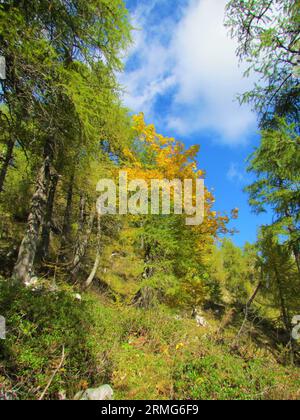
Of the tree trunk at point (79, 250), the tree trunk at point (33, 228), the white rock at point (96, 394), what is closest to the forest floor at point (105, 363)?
the white rock at point (96, 394)

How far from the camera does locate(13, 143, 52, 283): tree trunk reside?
7.62 m

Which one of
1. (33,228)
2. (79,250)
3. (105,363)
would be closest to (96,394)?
(105,363)

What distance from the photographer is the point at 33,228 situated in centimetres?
779

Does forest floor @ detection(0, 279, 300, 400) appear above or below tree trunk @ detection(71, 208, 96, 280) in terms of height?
below

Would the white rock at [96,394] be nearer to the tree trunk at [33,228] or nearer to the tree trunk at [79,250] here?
the tree trunk at [33,228]

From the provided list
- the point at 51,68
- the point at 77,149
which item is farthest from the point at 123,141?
the point at 51,68

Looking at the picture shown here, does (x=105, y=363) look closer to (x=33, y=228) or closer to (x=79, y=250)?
(x=33, y=228)

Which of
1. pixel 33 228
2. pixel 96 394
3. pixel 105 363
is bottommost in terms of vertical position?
pixel 96 394

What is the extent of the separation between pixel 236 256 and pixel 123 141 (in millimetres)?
26012

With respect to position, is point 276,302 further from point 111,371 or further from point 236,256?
point 236,256

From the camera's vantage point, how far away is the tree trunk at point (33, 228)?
25.0ft

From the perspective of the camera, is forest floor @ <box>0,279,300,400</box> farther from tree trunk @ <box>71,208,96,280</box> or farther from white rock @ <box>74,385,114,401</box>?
tree trunk @ <box>71,208,96,280</box>

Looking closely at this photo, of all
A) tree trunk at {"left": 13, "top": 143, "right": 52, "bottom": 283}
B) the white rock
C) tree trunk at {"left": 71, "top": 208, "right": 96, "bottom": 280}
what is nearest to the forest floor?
the white rock
